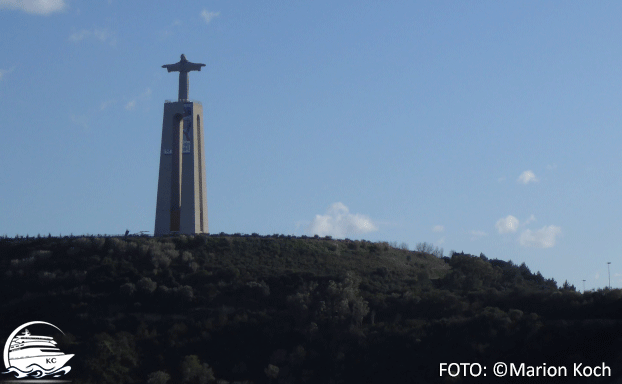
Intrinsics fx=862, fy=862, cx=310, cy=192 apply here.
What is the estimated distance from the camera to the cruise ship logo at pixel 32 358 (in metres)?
35.8

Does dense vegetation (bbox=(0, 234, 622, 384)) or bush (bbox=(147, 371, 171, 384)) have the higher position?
dense vegetation (bbox=(0, 234, 622, 384))

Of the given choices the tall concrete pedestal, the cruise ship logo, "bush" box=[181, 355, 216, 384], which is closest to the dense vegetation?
"bush" box=[181, 355, 216, 384]

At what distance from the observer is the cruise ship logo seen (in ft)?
117

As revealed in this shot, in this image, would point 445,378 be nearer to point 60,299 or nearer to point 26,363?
point 26,363

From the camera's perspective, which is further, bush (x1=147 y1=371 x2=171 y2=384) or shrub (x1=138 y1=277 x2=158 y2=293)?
shrub (x1=138 y1=277 x2=158 y2=293)

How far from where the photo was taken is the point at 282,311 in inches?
1747

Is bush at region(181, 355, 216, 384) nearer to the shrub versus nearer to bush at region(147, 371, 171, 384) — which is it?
bush at region(147, 371, 171, 384)

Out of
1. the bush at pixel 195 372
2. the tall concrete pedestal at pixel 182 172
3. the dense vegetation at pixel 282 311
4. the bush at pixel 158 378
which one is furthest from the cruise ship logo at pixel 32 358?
the tall concrete pedestal at pixel 182 172

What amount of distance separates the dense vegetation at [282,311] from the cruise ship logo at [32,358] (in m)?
0.93

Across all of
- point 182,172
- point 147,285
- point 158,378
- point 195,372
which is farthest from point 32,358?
point 182,172

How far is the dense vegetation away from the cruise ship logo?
93 centimetres

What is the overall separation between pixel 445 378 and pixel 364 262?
59.7 feet

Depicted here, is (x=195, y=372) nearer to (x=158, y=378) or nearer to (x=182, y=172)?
(x=158, y=378)

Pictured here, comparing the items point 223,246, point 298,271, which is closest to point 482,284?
point 298,271
